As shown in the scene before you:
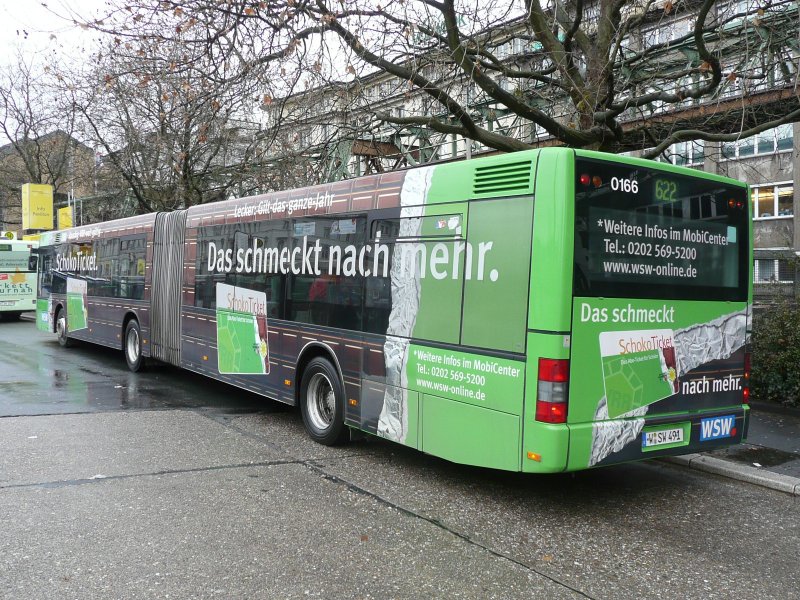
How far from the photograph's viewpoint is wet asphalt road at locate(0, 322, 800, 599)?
4.30 m

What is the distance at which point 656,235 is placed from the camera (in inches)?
232

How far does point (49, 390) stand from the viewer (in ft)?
36.6

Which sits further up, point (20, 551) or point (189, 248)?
point (189, 248)

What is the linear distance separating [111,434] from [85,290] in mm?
8785

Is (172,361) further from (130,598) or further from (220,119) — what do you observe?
(130,598)

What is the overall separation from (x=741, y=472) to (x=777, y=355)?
3.55 meters

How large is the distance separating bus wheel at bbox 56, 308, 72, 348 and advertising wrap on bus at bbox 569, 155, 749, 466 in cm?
1506

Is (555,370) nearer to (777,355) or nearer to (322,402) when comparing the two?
(322,402)

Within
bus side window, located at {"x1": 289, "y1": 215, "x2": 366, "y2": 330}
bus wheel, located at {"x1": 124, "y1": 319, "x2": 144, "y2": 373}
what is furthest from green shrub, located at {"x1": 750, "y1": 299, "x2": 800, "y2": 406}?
bus wheel, located at {"x1": 124, "y1": 319, "x2": 144, "y2": 373}

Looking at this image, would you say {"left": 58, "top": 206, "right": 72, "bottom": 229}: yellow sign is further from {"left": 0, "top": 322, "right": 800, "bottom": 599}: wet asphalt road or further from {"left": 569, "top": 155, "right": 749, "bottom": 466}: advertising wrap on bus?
{"left": 569, "top": 155, "right": 749, "bottom": 466}: advertising wrap on bus

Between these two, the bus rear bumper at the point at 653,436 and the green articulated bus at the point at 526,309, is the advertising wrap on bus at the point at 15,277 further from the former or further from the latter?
the bus rear bumper at the point at 653,436

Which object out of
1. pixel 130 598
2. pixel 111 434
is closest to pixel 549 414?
pixel 130 598

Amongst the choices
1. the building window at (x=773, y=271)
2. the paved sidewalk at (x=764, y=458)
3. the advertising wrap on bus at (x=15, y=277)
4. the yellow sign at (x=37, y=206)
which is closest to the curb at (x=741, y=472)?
the paved sidewalk at (x=764, y=458)

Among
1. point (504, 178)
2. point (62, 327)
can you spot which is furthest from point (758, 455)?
point (62, 327)
